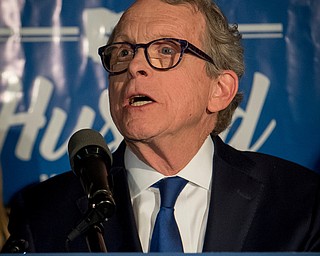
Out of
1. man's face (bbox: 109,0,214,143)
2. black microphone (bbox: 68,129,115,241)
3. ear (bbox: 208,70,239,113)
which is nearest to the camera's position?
black microphone (bbox: 68,129,115,241)

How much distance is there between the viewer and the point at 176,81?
1.81 metres

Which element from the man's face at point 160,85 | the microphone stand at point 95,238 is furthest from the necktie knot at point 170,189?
the microphone stand at point 95,238

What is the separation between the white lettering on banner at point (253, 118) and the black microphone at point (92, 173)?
0.63 metres

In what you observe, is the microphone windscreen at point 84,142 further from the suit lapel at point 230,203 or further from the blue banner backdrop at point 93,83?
the blue banner backdrop at point 93,83

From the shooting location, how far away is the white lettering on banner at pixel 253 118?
6.75 feet

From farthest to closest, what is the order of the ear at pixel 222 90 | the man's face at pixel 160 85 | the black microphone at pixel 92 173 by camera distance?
the ear at pixel 222 90 < the man's face at pixel 160 85 < the black microphone at pixel 92 173

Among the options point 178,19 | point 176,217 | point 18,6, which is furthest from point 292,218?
point 18,6

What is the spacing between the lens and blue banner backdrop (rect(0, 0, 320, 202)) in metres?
2.06

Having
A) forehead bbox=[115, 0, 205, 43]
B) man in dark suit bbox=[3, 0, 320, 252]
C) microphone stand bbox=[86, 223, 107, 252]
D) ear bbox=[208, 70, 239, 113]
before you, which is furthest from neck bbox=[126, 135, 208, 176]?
microphone stand bbox=[86, 223, 107, 252]

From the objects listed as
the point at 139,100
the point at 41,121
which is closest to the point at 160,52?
the point at 139,100

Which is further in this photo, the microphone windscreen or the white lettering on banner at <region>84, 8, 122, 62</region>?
the white lettering on banner at <region>84, 8, 122, 62</region>

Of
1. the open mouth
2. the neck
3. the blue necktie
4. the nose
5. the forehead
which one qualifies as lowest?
the blue necktie

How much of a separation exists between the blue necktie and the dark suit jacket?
2.0 inches

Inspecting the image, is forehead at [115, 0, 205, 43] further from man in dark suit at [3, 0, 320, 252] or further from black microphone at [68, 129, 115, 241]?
black microphone at [68, 129, 115, 241]
